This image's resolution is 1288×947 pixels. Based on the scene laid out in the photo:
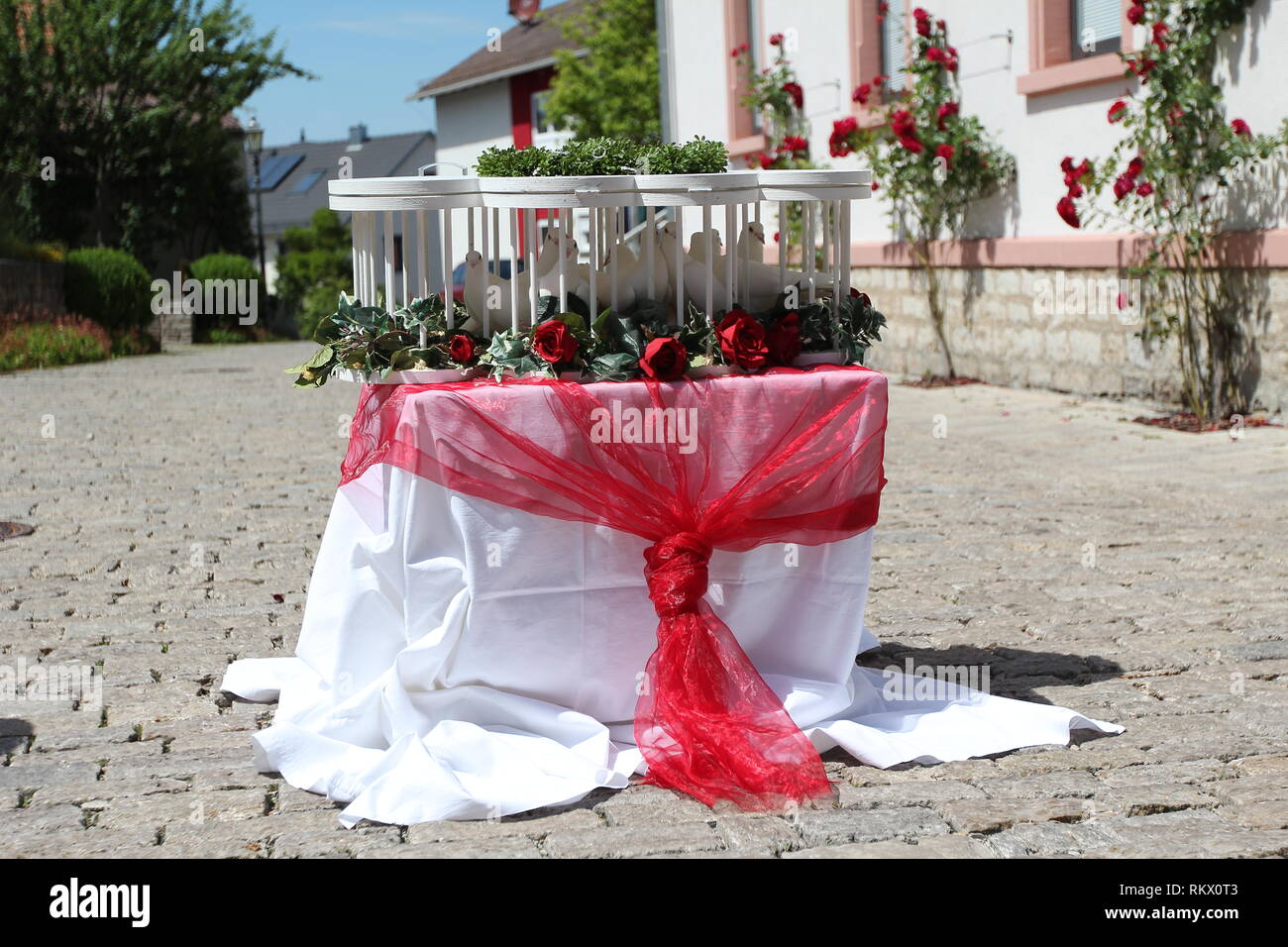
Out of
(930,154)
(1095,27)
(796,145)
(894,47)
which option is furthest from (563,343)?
(796,145)

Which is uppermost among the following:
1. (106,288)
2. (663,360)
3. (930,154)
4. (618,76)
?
(618,76)

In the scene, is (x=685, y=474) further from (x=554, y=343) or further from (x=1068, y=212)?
(x=1068, y=212)

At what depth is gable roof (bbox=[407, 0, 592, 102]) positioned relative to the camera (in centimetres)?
3250

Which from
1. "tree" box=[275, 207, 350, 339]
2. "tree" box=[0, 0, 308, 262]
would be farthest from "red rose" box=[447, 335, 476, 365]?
"tree" box=[275, 207, 350, 339]

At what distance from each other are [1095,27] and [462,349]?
9.06 m

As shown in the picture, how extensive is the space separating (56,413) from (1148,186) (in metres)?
9.47

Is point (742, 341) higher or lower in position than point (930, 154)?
lower

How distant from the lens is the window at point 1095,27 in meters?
11.2

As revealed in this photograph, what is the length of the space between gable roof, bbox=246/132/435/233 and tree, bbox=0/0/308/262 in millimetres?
13912

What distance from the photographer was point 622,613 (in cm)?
406

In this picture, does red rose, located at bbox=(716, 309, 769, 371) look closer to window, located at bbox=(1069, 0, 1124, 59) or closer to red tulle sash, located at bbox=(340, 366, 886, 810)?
red tulle sash, located at bbox=(340, 366, 886, 810)

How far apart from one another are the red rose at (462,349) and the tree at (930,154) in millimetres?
9489

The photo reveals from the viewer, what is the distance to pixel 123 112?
28.9m
